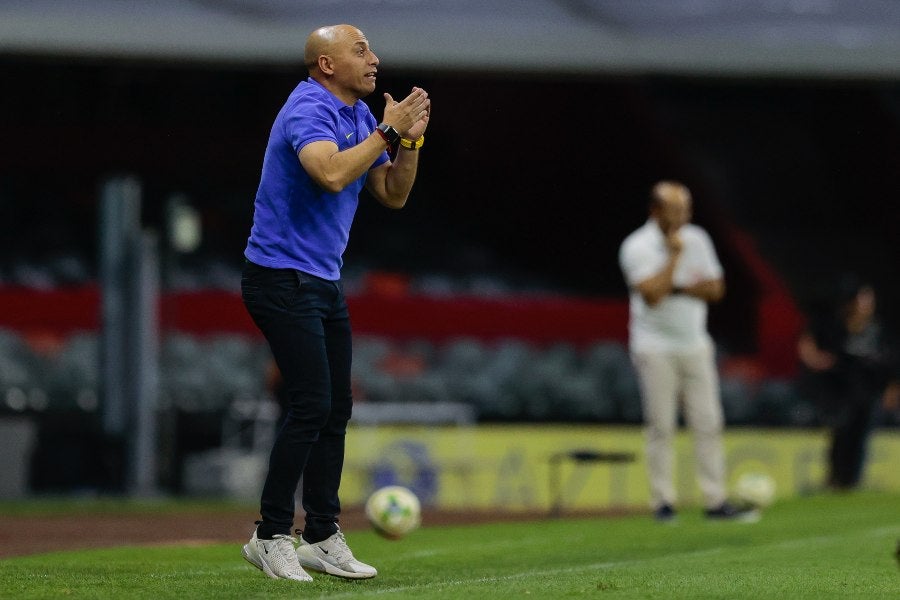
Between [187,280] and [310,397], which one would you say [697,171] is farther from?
[310,397]

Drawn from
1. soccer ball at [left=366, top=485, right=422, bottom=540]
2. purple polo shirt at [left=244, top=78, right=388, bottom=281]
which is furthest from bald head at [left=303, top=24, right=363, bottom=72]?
soccer ball at [left=366, top=485, right=422, bottom=540]

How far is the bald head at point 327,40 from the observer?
589cm

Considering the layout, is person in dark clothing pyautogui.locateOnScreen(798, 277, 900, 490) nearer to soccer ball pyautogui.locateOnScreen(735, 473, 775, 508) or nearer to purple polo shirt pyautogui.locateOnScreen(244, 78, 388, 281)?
soccer ball pyautogui.locateOnScreen(735, 473, 775, 508)

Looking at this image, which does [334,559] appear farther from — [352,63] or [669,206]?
[669,206]

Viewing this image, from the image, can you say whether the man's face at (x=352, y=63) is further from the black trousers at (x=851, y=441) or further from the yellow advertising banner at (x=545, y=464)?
the black trousers at (x=851, y=441)

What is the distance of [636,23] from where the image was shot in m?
18.4

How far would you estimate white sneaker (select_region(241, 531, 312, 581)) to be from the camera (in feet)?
19.2

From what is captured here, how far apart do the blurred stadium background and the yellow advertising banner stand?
1.56 ft

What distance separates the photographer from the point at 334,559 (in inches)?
238

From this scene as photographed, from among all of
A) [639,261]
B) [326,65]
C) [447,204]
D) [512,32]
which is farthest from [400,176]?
[447,204]

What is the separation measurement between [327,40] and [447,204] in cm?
1799

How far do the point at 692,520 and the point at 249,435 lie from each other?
6.10m

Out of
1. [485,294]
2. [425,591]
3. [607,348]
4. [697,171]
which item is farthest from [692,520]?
[697,171]

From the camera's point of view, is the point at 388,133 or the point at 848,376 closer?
the point at 388,133
